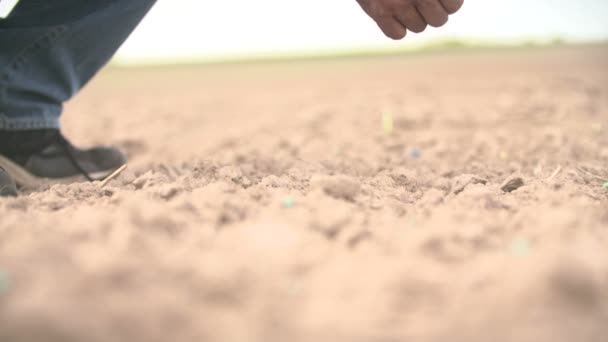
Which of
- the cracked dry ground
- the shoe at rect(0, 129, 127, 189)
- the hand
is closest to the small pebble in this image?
the cracked dry ground

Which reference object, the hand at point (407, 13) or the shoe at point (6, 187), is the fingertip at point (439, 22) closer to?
the hand at point (407, 13)

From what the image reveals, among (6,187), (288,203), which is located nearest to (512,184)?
(288,203)

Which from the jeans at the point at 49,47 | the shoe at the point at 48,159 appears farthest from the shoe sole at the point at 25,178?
the jeans at the point at 49,47

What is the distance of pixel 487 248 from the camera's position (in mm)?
908

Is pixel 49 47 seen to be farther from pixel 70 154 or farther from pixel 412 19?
pixel 412 19

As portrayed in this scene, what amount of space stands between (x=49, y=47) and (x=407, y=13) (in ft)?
4.08

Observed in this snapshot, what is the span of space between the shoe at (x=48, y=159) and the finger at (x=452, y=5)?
134 cm

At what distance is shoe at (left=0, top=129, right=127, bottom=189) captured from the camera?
167 centimetres

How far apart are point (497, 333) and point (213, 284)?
0.40 m

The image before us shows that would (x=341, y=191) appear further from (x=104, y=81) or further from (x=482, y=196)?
(x=104, y=81)

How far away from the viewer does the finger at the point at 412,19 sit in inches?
74.5

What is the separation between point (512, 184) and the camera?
4.76 ft

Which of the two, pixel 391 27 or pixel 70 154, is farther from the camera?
pixel 391 27

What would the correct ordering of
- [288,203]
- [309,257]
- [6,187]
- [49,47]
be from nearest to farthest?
[309,257]
[288,203]
[6,187]
[49,47]
